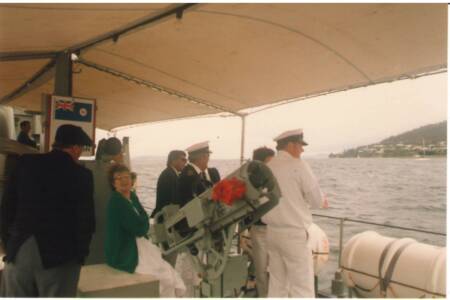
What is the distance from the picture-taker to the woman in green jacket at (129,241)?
3199 millimetres

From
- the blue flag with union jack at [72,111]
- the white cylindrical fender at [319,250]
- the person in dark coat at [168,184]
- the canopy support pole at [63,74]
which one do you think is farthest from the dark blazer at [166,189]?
the white cylindrical fender at [319,250]

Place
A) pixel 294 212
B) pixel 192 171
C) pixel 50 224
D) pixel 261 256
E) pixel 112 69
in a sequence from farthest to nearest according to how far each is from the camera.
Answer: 1. pixel 112 69
2. pixel 261 256
3. pixel 192 171
4. pixel 294 212
5. pixel 50 224

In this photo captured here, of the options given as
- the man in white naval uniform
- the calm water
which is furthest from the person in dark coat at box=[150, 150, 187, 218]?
the calm water

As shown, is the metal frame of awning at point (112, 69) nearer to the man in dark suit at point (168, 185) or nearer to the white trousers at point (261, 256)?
the man in dark suit at point (168, 185)

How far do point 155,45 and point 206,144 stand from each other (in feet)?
3.34

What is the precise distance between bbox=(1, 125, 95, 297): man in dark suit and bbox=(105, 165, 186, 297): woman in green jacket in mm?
743

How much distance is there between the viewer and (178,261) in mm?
4336

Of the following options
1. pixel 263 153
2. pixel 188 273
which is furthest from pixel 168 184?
pixel 263 153

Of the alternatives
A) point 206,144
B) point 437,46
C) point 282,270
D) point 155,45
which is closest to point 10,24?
point 155,45

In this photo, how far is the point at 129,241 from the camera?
327cm

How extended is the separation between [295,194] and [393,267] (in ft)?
3.94

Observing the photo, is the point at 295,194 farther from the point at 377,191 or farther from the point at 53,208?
the point at 377,191

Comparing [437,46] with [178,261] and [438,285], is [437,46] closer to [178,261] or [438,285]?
[438,285]

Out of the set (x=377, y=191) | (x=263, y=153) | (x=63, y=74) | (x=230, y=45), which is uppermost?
(x=230, y=45)
